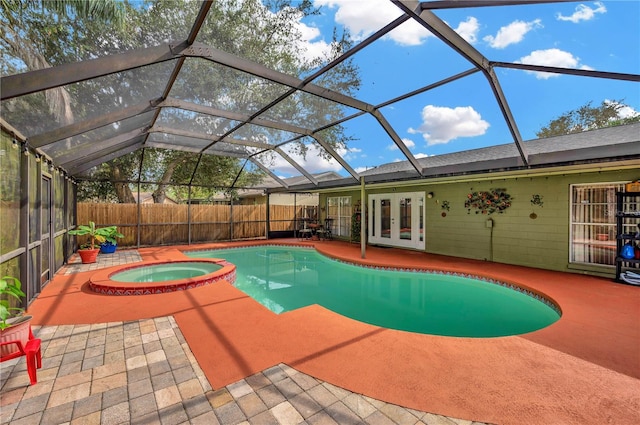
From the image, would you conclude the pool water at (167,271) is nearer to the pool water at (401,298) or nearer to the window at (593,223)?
the pool water at (401,298)

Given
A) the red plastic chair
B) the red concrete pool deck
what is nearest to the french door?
the red concrete pool deck

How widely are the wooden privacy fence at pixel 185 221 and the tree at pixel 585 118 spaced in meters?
10.2

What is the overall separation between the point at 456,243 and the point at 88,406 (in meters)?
8.78

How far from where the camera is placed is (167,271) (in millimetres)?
Result: 7391

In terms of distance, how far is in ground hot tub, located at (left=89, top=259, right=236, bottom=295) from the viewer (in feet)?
16.5

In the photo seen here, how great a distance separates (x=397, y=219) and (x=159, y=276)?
7636 mm

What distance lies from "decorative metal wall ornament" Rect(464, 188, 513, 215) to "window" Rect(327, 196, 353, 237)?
5.03m

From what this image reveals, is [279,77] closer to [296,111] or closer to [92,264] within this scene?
[296,111]

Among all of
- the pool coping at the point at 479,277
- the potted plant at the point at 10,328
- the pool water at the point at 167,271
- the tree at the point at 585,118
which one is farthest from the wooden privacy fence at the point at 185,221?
the tree at the point at 585,118

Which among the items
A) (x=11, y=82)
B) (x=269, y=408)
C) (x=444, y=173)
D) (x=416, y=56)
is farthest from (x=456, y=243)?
(x=11, y=82)

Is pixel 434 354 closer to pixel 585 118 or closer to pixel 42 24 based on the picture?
pixel 42 24

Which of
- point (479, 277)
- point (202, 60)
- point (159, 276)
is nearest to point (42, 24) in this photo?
point (202, 60)

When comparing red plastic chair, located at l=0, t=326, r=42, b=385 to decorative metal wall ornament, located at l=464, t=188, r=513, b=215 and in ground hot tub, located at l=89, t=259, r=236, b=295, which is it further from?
decorative metal wall ornament, located at l=464, t=188, r=513, b=215

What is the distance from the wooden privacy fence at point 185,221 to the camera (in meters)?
9.95
